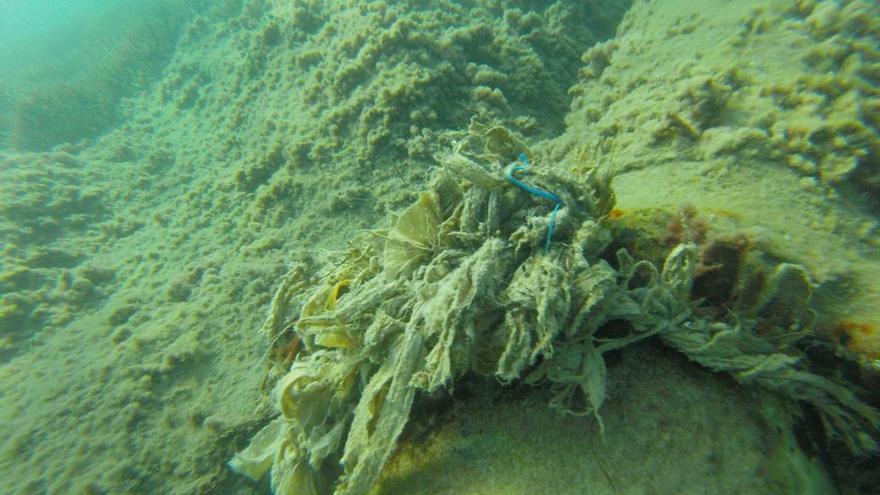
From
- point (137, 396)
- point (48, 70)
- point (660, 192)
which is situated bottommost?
point (137, 396)

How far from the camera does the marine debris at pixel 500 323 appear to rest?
1760 mm

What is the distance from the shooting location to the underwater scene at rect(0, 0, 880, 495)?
1.78 m

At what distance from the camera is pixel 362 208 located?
4180mm

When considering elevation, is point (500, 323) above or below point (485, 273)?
below

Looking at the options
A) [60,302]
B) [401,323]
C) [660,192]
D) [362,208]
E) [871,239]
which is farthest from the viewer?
[60,302]

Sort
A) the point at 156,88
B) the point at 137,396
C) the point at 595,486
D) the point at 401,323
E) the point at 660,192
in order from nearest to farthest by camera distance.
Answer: the point at 595,486
the point at 401,323
the point at 660,192
the point at 137,396
the point at 156,88

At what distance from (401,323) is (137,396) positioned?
3098 millimetres

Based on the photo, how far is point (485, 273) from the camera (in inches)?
73.7

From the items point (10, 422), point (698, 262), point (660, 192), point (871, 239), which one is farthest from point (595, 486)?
point (10, 422)

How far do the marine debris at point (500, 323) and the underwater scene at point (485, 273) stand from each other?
0.05 feet

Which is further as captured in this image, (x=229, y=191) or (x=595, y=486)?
(x=229, y=191)

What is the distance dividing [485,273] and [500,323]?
0.27 meters

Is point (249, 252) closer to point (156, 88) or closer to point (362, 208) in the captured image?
point (362, 208)

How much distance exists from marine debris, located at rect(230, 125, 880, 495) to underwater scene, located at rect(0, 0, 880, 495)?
2 cm
